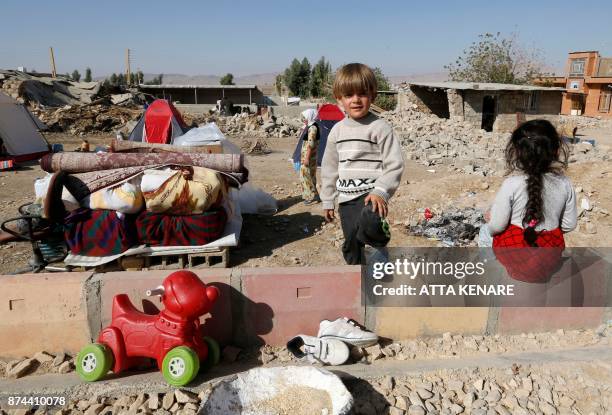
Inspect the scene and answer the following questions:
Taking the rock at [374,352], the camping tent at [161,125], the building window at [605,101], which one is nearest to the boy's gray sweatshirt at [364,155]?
the rock at [374,352]

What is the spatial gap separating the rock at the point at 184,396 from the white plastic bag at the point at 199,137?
11.9 ft

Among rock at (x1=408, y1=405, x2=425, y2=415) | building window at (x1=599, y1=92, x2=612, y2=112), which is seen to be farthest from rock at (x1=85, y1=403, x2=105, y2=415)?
building window at (x1=599, y1=92, x2=612, y2=112)

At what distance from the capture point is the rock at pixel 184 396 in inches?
82.5

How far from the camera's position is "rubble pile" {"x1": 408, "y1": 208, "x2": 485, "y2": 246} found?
15.0ft

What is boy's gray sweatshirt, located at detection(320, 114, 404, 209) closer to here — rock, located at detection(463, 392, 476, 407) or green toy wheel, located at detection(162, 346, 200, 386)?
rock, located at detection(463, 392, 476, 407)

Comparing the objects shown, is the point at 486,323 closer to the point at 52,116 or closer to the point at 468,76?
the point at 52,116

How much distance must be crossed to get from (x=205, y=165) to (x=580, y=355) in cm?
322

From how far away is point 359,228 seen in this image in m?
2.40

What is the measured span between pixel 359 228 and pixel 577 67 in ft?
125

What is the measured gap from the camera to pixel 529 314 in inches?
102

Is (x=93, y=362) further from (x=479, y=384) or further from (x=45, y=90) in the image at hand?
(x=45, y=90)

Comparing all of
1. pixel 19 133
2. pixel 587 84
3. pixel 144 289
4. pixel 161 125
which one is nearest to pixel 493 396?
pixel 144 289

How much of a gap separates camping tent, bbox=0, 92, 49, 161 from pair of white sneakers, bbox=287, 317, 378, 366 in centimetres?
1025

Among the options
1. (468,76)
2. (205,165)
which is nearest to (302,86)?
(468,76)
